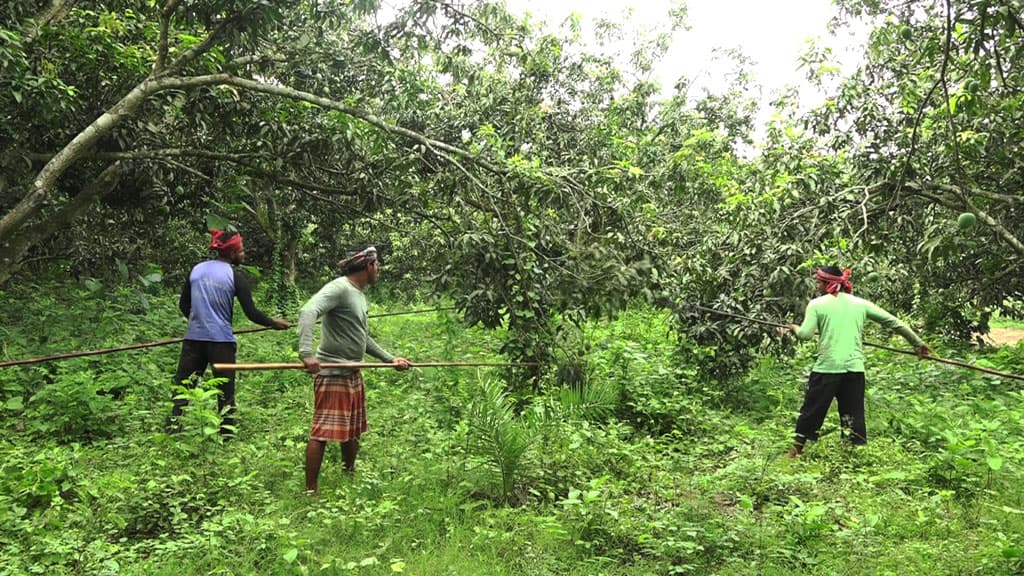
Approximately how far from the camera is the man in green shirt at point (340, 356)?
4.57 meters

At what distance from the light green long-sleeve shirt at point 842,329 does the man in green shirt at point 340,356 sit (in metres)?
3.35

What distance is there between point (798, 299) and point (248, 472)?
188 inches

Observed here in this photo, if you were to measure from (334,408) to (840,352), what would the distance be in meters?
3.92

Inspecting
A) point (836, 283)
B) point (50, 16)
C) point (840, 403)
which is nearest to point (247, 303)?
point (50, 16)

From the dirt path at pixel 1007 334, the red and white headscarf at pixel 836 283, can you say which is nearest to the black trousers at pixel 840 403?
the red and white headscarf at pixel 836 283

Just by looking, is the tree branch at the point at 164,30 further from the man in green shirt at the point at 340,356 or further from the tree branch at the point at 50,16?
the man in green shirt at the point at 340,356

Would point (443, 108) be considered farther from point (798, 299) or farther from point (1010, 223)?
point (1010, 223)

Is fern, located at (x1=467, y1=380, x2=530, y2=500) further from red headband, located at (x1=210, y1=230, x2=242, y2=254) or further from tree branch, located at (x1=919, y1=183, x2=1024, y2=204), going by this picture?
tree branch, located at (x1=919, y1=183, x2=1024, y2=204)

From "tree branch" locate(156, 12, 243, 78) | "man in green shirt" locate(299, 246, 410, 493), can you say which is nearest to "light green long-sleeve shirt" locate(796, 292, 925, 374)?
"man in green shirt" locate(299, 246, 410, 493)

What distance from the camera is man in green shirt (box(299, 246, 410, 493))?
4574 mm

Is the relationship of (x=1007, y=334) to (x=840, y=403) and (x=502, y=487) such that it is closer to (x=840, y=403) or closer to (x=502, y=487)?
(x=840, y=403)

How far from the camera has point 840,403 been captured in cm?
570

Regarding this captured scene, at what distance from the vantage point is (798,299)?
20.7 ft

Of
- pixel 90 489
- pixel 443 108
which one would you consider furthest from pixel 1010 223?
pixel 90 489
